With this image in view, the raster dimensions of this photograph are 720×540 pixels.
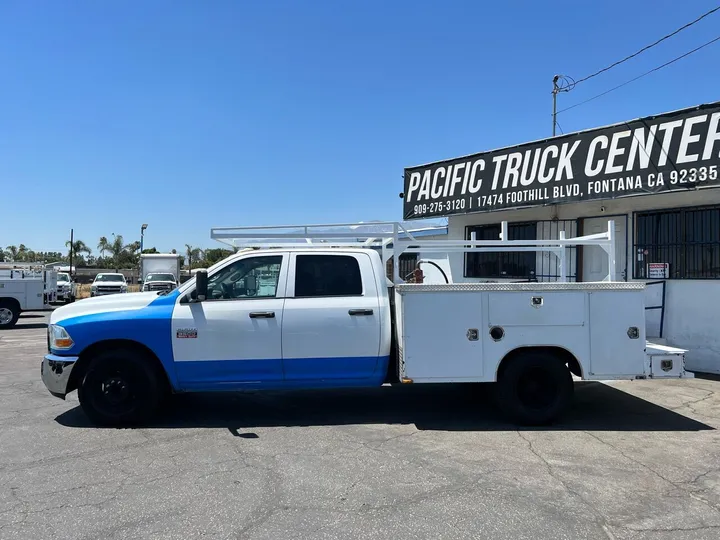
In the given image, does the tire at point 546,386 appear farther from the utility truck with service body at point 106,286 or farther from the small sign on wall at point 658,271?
the utility truck with service body at point 106,286

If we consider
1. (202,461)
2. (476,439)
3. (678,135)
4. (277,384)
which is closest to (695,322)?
(678,135)

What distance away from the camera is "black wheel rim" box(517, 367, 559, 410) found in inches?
241

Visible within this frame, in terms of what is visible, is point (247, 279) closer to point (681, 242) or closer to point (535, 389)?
point (535, 389)

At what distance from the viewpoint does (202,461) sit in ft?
16.3

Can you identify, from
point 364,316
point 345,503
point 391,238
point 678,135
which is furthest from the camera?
point 678,135

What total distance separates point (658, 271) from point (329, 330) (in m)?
6.90

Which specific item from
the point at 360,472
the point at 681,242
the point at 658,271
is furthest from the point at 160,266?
the point at 360,472

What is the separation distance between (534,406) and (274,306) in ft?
10.1

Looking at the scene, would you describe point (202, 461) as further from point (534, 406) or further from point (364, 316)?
point (534, 406)

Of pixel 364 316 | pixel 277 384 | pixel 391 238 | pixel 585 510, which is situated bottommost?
pixel 585 510

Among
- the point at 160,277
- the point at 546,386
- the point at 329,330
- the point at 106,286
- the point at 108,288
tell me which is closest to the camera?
the point at 329,330

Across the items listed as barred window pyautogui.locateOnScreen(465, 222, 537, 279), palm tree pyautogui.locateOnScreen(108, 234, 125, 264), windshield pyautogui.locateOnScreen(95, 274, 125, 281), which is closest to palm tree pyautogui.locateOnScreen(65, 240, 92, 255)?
palm tree pyautogui.locateOnScreen(108, 234, 125, 264)

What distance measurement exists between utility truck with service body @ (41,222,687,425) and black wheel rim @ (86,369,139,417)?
0.01 m

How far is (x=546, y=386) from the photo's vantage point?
6.15 metres
